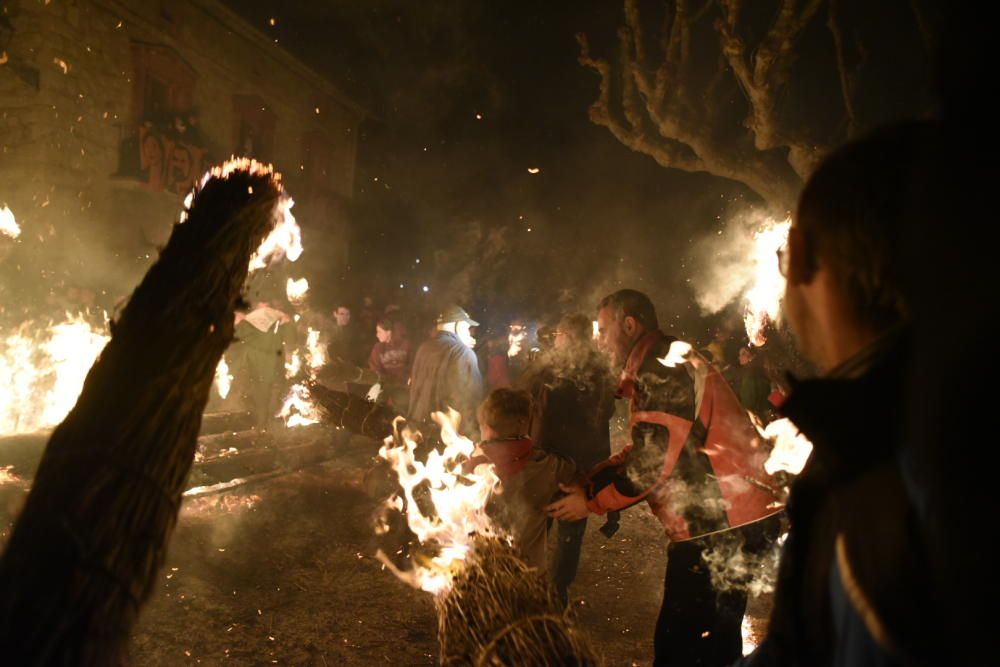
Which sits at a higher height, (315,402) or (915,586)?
(315,402)

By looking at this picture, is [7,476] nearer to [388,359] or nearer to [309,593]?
[309,593]

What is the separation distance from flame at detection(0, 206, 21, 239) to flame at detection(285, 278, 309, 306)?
8.19m

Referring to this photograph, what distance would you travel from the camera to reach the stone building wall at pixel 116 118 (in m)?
11.8

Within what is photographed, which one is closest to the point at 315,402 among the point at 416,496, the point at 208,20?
the point at 416,496

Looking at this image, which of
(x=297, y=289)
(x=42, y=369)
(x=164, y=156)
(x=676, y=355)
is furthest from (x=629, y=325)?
(x=297, y=289)

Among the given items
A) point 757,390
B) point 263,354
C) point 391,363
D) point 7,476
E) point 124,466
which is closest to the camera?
point 124,466

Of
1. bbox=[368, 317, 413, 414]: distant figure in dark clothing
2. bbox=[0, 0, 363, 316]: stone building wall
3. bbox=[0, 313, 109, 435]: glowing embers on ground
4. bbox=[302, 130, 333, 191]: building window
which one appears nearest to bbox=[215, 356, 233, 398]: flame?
bbox=[0, 313, 109, 435]: glowing embers on ground

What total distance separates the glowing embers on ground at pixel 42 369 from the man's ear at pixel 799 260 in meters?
11.6

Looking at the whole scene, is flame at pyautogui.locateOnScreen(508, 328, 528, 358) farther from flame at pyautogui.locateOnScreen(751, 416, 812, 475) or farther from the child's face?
flame at pyautogui.locateOnScreen(751, 416, 812, 475)

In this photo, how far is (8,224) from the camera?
1148 cm

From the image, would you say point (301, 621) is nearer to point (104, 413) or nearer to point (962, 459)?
point (104, 413)

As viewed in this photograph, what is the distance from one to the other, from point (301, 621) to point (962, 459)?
507cm

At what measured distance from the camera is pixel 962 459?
0.72 metres

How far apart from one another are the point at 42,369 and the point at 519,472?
430 inches
